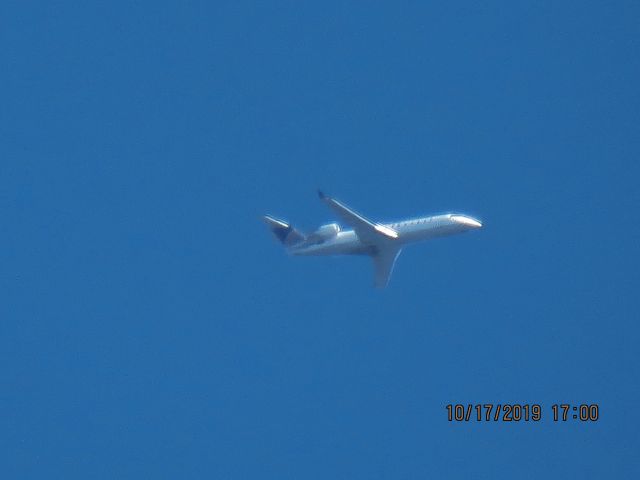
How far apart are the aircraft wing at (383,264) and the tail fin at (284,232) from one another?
375 centimetres

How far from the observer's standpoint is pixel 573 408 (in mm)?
50094

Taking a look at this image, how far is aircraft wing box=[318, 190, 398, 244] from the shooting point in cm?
4972

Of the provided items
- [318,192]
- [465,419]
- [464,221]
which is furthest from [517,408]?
[318,192]

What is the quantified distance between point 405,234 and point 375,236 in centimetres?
129

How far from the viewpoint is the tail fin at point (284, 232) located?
2185 inches

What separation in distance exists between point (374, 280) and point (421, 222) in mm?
4503

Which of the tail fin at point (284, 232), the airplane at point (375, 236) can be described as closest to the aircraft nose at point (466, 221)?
the airplane at point (375, 236)

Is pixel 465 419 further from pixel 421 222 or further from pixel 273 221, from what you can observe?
pixel 273 221

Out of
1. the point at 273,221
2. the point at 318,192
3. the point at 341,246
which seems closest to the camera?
the point at 318,192

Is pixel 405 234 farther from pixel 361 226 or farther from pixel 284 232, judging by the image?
pixel 284 232

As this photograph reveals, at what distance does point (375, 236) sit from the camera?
51219 mm

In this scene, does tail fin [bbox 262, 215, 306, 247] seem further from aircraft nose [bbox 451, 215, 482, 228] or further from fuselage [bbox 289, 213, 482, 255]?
aircraft nose [bbox 451, 215, 482, 228]

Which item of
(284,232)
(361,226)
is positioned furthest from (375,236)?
(284,232)

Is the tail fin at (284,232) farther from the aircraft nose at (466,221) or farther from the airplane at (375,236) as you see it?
the aircraft nose at (466,221)
